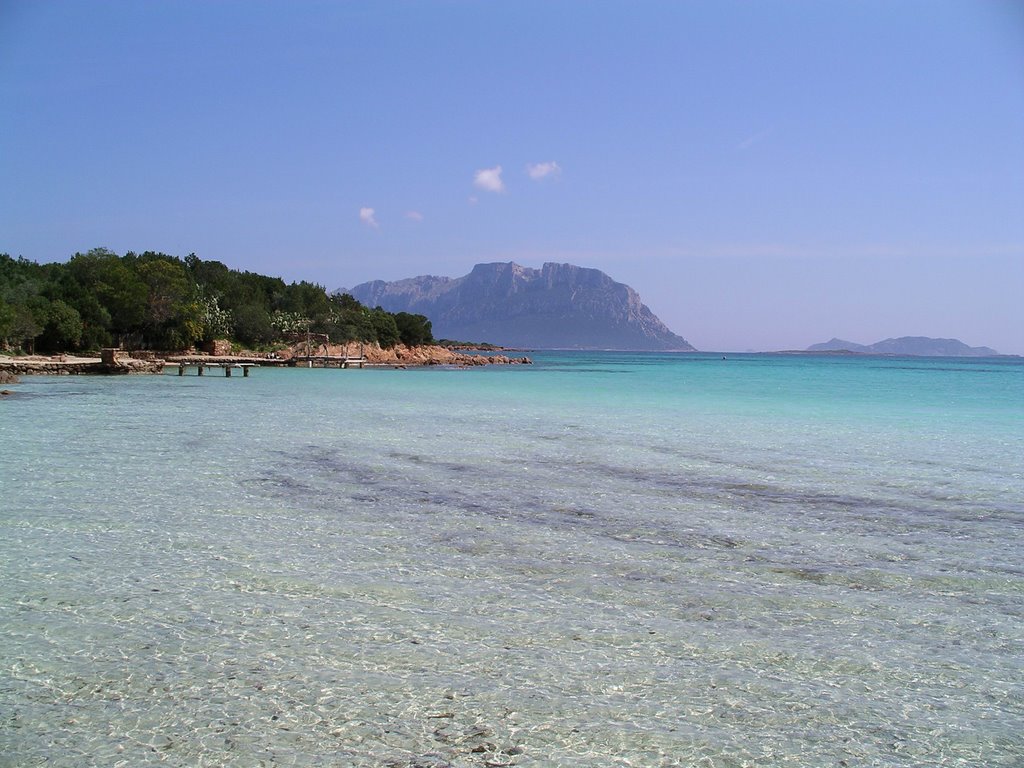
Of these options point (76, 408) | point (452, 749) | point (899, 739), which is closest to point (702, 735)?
point (899, 739)

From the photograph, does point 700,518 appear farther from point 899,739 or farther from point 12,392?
point 12,392

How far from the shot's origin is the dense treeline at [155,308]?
56625mm

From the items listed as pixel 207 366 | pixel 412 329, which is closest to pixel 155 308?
pixel 207 366

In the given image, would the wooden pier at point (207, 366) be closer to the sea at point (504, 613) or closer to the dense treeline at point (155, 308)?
the dense treeline at point (155, 308)

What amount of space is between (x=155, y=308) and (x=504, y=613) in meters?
69.1

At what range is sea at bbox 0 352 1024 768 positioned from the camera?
4.22m

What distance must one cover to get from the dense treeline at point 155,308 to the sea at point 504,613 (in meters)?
46.4

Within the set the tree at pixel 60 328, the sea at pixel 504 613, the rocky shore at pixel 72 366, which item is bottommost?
the sea at pixel 504 613

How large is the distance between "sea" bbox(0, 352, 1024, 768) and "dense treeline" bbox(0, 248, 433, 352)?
46389 mm

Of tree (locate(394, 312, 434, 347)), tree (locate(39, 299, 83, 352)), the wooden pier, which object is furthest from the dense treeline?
the wooden pier

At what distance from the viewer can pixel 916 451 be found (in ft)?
55.6

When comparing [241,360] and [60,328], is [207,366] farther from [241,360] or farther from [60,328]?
[241,360]

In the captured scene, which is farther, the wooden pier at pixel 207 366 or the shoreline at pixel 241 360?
the wooden pier at pixel 207 366

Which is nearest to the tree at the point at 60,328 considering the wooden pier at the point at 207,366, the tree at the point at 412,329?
the wooden pier at the point at 207,366
